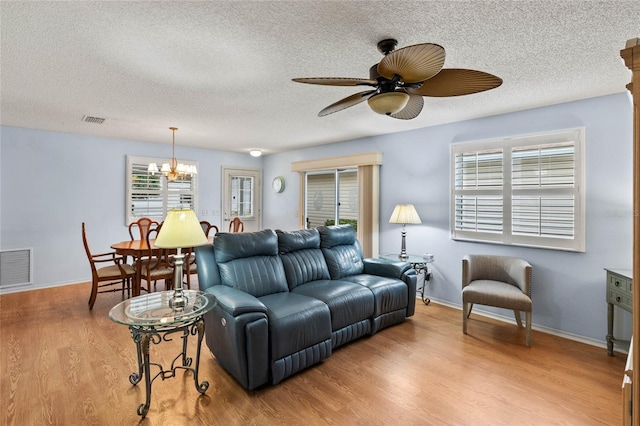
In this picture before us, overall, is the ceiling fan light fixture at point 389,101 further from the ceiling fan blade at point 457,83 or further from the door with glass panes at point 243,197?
the door with glass panes at point 243,197

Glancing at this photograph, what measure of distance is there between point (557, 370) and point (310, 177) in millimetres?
4803

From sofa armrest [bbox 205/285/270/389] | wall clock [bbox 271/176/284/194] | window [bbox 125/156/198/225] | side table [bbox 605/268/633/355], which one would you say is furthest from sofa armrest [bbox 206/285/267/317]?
wall clock [bbox 271/176/284/194]

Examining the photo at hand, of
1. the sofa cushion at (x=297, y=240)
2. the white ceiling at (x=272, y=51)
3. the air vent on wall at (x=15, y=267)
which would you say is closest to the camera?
the white ceiling at (x=272, y=51)

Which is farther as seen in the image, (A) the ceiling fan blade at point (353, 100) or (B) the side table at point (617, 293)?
(B) the side table at point (617, 293)

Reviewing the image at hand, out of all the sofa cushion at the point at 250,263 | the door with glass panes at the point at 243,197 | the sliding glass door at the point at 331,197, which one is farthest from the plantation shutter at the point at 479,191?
the door with glass panes at the point at 243,197

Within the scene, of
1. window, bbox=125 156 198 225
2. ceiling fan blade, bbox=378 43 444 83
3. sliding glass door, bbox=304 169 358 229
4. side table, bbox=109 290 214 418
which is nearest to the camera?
ceiling fan blade, bbox=378 43 444 83

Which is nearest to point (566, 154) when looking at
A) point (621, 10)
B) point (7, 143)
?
point (621, 10)

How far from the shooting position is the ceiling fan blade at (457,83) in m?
1.82

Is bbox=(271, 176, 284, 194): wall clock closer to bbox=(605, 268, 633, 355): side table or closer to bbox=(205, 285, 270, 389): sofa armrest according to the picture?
bbox=(205, 285, 270, 389): sofa armrest

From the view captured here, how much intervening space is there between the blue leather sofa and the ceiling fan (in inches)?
66.0

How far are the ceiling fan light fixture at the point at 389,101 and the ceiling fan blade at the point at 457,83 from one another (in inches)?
5.3

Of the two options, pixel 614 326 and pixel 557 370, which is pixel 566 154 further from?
pixel 557 370

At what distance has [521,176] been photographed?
12.0 ft

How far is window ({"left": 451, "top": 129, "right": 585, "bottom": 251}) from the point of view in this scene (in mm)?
3307
